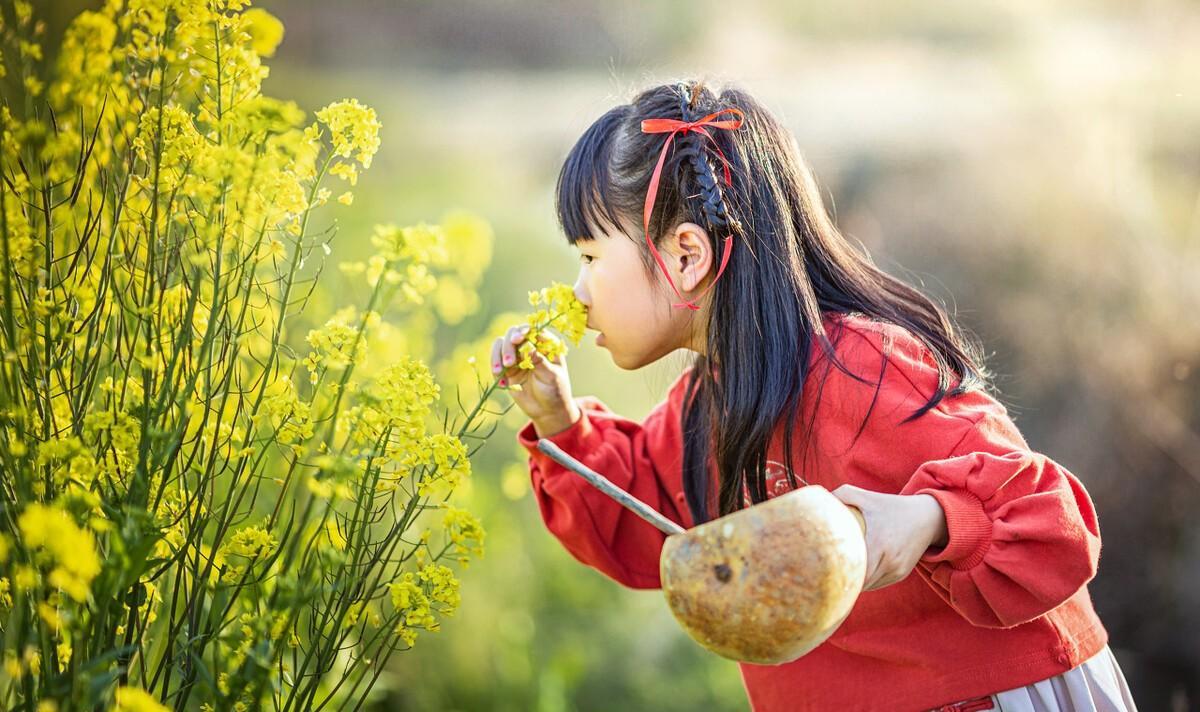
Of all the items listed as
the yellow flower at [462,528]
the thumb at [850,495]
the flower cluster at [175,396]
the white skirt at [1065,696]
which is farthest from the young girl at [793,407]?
the flower cluster at [175,396]

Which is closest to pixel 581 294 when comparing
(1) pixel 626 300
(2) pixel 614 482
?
(1) pixel 626 300

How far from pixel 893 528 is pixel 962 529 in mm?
116

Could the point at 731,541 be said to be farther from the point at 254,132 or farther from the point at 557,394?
the point at 557,394

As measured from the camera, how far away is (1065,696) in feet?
4.79

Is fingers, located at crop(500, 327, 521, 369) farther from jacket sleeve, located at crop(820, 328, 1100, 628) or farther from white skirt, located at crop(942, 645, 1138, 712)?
white skirt, located at crop(942, 645, 1138, 712)

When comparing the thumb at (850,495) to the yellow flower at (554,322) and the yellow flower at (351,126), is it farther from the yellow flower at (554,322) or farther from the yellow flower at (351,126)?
the yellow flower at (351,126)

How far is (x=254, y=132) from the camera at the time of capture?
1034 millimetres

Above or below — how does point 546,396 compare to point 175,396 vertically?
above

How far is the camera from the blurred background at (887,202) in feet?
7.92

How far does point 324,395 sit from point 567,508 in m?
0.54

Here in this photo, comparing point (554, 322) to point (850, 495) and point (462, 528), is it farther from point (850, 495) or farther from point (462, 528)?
point (850, 495)

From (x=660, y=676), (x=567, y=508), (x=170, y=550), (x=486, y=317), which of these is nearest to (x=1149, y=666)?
(x=660, y=676)

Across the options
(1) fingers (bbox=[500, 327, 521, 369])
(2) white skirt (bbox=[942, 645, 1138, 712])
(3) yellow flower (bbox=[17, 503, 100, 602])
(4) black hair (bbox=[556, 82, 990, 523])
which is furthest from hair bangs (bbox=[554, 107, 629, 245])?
(3) yellow flower (bbox=[17, 503, 100, 602])

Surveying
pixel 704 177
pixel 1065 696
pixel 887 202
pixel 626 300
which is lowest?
pixel 1065 696
